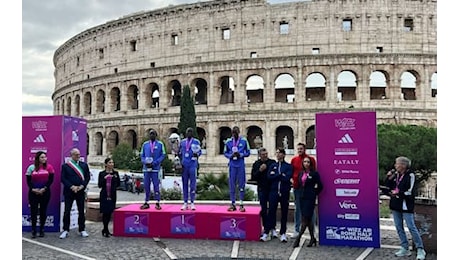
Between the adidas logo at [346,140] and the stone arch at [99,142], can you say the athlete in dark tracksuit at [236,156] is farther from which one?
the stone arch at [99,142]

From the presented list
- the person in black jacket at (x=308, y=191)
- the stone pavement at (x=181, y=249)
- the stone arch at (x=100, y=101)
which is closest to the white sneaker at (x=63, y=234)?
the stone pavement at (x=181, y=249)

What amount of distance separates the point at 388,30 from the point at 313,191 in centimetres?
2924

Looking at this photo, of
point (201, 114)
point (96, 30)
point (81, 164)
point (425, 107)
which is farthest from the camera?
point (96, 30)

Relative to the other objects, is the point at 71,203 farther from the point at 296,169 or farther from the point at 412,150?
the point at 412,150

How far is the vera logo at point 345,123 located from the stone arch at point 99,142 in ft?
121

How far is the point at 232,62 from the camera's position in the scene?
35094 mm

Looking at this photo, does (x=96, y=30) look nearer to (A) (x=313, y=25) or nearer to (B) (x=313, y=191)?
(A) (x=313, y=25)

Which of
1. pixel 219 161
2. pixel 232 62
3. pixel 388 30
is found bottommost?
pixel 219 161

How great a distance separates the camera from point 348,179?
8.63 m

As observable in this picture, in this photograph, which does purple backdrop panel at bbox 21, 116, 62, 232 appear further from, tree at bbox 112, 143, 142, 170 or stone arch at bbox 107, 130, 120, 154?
stone arch at bbox 107, 130, 120, 154

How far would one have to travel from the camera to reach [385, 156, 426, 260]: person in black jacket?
7.49 meters

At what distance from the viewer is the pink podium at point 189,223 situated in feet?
29.9

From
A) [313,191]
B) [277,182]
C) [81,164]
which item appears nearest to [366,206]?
[313,191]

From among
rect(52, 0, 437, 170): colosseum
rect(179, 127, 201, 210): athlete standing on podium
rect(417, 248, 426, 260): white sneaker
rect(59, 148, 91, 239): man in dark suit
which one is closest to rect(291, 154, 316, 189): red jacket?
rect(179, 127, 201, 210): athlete standing on podium
